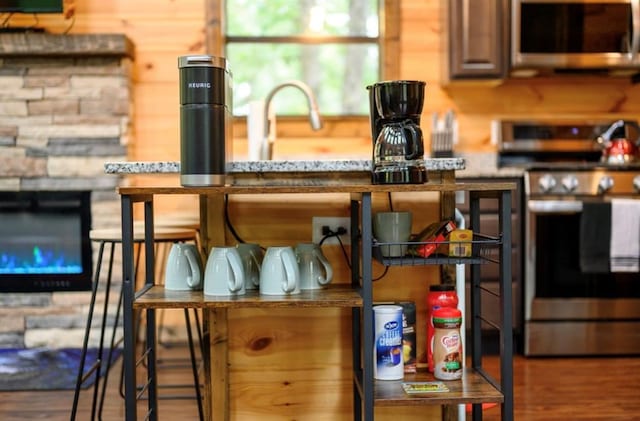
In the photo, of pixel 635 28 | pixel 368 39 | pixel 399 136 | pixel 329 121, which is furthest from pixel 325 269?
pixel 635 28

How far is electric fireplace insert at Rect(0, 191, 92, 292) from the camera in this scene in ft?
12.4

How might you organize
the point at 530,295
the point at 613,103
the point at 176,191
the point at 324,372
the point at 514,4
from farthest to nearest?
1. the point at 613,103
2. the point at 514,4
3. the point at 530,295
4. the point at 324,372
5. the point at 176,191

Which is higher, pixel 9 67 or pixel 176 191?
pixel 9 67

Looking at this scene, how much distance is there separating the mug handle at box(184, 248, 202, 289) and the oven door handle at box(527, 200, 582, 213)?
2042mm

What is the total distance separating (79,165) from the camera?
3752 millimetres

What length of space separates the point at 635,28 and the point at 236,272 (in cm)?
289

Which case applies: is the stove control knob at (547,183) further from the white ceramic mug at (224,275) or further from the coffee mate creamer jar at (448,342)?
the white ceramic mug at (224,275)

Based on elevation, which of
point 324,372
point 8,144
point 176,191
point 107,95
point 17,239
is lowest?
point 324,372

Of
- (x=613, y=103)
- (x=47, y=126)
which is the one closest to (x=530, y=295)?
(x=613, y=103)

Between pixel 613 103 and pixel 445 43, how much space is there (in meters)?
1.06

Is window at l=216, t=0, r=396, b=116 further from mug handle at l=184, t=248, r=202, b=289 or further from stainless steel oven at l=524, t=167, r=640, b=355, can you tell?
mug handle at l=184, t=248, r=202, b=289

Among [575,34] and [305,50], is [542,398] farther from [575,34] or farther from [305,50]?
[305,50]

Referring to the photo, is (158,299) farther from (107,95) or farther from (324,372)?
(107,95)

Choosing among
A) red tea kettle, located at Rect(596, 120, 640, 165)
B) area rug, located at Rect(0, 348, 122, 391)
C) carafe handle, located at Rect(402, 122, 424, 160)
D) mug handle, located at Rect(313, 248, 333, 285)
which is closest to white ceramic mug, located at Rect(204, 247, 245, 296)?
mug handle, located at Rect(313, 248, 333, 285)
